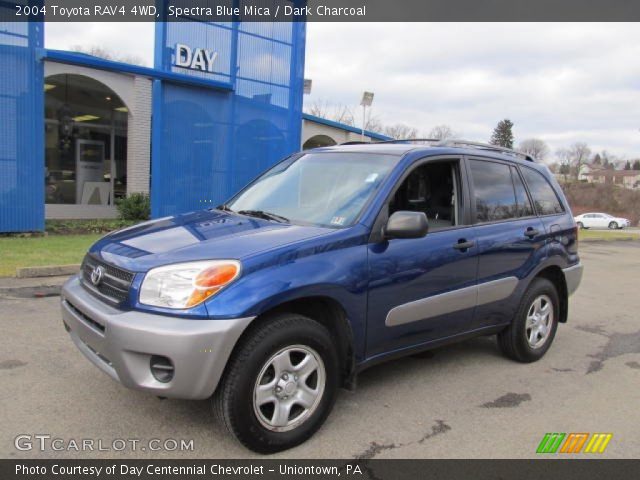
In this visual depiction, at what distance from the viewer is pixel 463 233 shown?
13.8 feet

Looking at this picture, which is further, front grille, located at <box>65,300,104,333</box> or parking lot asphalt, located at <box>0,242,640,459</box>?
parking lot asphalt, located at <box>0,242,640,459</box>

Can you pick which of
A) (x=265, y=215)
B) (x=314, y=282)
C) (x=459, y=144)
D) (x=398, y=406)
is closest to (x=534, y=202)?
(x=459, y=144)

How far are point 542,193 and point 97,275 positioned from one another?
412 centimetres

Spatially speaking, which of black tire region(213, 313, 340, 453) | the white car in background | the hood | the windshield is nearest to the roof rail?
the windshield

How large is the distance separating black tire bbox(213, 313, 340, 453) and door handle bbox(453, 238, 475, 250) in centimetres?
139

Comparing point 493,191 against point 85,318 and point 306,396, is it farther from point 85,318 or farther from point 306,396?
point 85,318

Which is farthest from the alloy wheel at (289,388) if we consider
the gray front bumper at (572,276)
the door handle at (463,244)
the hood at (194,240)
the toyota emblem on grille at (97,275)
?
the gray front bumper at (572,276)

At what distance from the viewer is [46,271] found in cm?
779

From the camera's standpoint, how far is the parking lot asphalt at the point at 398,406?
10.7 ft

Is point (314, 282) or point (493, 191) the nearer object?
point (314, 282)

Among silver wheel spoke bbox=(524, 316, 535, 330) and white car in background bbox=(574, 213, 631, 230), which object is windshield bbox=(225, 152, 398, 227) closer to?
silver wheel spoke bbox=(524, 316, 535, 330)

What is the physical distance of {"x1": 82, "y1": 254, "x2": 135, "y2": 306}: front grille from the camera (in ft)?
10.1

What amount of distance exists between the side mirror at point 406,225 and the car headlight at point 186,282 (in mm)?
1080
